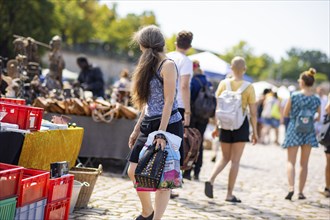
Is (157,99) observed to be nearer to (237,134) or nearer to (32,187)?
(32,187)

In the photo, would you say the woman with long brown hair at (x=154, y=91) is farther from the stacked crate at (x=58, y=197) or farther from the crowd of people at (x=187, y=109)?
the stacked crate at (x=58, y=197)

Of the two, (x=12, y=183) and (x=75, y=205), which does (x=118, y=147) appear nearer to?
(x=75, y=205)

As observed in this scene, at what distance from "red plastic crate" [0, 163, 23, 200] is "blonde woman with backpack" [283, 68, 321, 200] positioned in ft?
19.6

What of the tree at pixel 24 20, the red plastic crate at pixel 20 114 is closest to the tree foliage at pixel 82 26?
the tree at pixel 24 20

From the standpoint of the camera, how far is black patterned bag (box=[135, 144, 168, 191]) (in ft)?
18.6

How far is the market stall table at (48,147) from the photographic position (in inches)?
268

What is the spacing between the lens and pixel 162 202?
19.6 feet

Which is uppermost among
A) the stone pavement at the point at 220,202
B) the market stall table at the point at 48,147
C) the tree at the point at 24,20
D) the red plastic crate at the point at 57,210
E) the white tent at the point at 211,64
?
the tree at the point at 24,20

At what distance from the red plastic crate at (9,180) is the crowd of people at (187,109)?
136 centimetres

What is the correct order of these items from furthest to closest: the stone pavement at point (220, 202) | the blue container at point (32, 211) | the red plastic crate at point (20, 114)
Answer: the stone pavement at point (220, 202), the red plastic crate at point (20, 114), the blue container at point (32, 211)

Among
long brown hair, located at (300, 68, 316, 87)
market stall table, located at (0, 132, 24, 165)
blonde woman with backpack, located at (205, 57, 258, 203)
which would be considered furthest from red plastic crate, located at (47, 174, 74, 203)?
long brown hair, located at (300, 68, 316, 87)

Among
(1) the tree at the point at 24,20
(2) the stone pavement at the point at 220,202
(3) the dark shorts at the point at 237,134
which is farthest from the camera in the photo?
(1) the tree at the point at 24,20

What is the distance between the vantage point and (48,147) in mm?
7340

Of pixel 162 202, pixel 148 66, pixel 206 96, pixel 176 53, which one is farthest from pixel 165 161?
pixel 206 96
